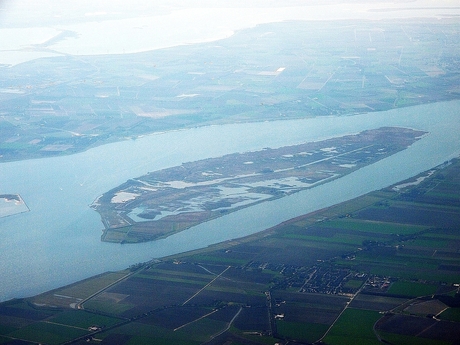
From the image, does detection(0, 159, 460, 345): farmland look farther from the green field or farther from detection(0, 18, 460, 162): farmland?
detection(0, 18, 460, 162): farmland

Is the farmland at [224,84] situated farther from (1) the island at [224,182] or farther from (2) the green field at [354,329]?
(2) the green field at [354,329]

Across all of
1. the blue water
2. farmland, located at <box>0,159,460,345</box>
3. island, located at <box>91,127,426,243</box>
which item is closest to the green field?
farmland, located at <box>0,159,460,345</box>

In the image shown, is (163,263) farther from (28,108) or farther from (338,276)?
(28,108)

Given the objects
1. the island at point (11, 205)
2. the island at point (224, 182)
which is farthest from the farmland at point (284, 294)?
the island at point (11, 205)

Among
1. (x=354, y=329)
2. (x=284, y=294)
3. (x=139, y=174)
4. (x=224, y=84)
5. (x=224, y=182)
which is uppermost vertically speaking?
(x=224, y=84)

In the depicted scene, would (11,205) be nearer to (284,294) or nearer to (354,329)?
(284,294)

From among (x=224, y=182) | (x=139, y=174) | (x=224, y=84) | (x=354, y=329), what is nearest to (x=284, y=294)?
(x=354, y=329)
